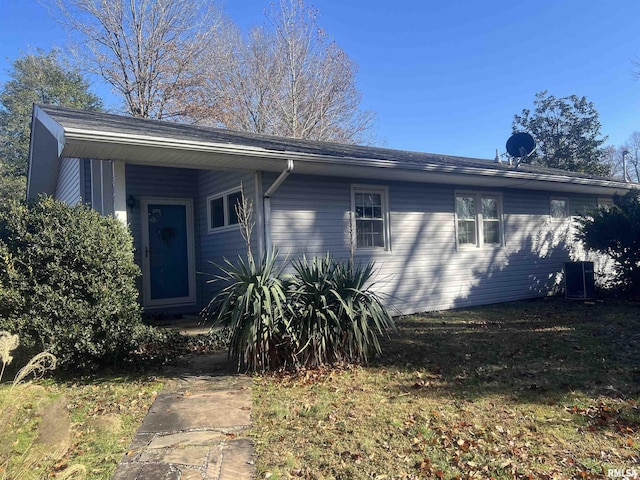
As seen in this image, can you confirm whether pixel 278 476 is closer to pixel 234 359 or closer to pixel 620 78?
pixel 234 359

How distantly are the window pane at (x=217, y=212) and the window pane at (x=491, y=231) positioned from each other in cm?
566

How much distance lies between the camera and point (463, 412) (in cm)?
355

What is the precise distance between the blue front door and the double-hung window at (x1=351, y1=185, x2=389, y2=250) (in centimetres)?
332

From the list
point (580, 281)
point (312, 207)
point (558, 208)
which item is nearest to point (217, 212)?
point (312, 207)

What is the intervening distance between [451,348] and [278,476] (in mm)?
3554

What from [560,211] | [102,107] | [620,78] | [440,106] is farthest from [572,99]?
[102,107]

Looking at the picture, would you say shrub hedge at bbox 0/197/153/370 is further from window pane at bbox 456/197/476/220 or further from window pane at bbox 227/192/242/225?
window pane at bbox 456/197/476/220

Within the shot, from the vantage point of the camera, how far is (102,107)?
2244 cm

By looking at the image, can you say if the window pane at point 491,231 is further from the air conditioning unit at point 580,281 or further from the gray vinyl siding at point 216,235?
the gray vinyl siding at point 216,235

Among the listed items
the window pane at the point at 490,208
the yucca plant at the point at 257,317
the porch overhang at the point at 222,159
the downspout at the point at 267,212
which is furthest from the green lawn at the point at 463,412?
the window pane at the point at 490,208

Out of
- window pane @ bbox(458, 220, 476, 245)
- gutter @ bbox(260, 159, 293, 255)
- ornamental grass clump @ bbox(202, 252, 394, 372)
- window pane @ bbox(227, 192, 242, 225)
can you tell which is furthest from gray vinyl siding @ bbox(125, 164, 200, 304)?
window pane @ bbox(458, 220, 476, 245)

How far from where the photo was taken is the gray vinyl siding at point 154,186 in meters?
8.02

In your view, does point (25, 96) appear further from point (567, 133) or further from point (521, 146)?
point (567, 133)

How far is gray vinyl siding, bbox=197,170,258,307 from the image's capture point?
7.15 metres
